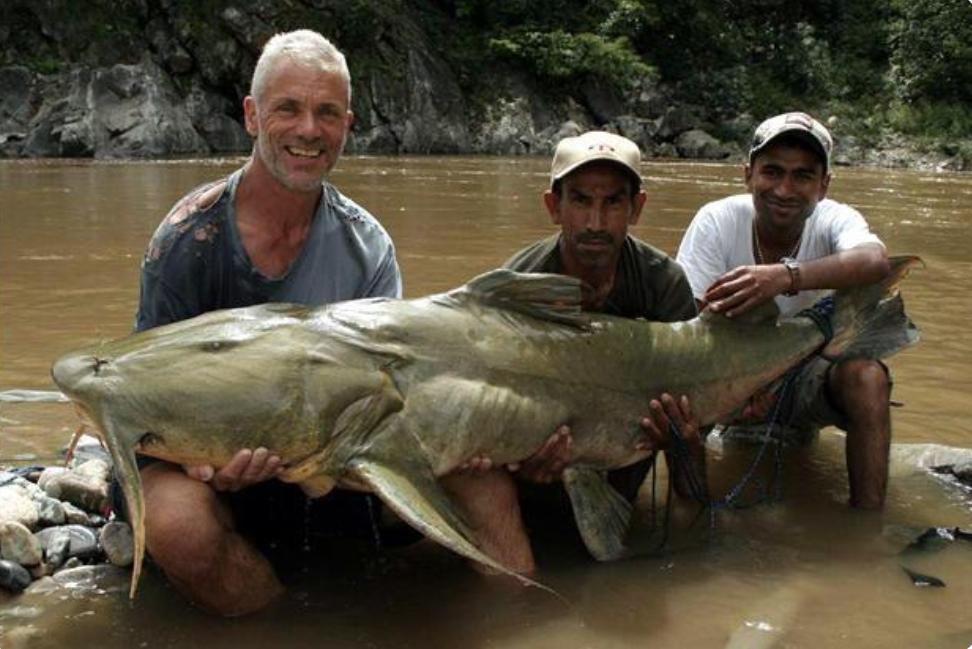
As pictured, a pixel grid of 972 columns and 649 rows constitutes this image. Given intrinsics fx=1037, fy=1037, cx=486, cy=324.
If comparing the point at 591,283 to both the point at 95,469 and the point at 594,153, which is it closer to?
the point at 594,153

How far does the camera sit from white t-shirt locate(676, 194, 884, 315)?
148 inches

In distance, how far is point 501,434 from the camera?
2.78 metres

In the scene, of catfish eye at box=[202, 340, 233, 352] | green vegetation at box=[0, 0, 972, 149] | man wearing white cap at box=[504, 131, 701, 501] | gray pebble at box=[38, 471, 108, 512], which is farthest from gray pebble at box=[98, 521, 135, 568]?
green vegetation at box=[0, 0, 972, 149]

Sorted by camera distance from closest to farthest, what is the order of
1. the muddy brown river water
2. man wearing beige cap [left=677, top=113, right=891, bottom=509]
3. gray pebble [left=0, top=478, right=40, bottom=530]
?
the muddy brown river water, gray pebble [left=0, top=478, right=40, bottom=530], man wearing beige cap [left=677, top=113, right=891, bottom=509]

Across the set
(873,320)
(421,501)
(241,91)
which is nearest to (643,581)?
(421,501)

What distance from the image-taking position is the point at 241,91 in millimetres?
24766

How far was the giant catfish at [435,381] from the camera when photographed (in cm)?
236

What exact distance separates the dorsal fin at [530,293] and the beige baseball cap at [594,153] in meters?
0.40

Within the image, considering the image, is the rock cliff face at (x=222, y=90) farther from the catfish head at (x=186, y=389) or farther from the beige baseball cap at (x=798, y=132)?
the catfish head at (x=186, y=389)

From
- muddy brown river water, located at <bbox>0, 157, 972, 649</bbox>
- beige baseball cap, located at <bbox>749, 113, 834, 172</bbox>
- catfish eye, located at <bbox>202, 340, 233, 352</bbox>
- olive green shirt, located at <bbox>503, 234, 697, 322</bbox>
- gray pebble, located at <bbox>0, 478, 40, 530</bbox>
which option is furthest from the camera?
beige baseball cap, located at <bbox>749, 113, 834, 172</bbox>

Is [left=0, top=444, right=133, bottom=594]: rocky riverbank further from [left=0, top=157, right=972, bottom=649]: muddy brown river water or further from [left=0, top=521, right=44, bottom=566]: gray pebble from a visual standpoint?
[left=0, top=157, right=972, bottom=649]: muddy brown river water

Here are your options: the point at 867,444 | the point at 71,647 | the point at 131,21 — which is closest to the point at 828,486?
the point at 867,444

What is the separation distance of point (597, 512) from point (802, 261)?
1.16 metres

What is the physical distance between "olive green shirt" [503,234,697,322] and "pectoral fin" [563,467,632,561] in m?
0.60
